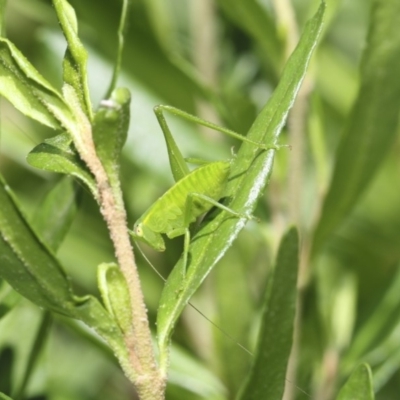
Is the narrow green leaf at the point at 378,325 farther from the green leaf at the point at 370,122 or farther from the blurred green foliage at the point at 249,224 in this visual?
the green leaf at the point at 370,122

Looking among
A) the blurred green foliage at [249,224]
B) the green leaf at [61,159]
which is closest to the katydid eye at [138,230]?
the blurred green foliage at [249,224]

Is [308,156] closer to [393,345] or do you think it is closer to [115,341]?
[393,345]

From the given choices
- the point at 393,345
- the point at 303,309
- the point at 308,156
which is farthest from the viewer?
the point at 308,156

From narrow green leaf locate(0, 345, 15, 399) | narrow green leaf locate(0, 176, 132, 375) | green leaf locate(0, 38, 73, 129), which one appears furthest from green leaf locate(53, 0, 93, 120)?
narrow green leaf locate(0, 345, 15, 399)

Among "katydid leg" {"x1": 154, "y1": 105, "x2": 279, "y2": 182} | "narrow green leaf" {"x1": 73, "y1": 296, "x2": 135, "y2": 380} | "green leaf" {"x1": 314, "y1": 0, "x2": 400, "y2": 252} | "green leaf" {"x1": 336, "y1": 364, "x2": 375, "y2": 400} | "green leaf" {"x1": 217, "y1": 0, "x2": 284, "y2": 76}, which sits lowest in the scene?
"narrow green leaf" {"x1": 73, "y1": 296, "x2": 135, "y2": 380}

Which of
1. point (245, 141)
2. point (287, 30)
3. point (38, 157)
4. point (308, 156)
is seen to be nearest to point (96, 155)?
point (38, 157)

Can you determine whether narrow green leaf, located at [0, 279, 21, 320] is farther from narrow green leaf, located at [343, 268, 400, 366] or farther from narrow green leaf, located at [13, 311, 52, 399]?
narrow green leaf, located at [343, 268, 400, 366]

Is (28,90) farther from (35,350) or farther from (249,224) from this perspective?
(249,224)
